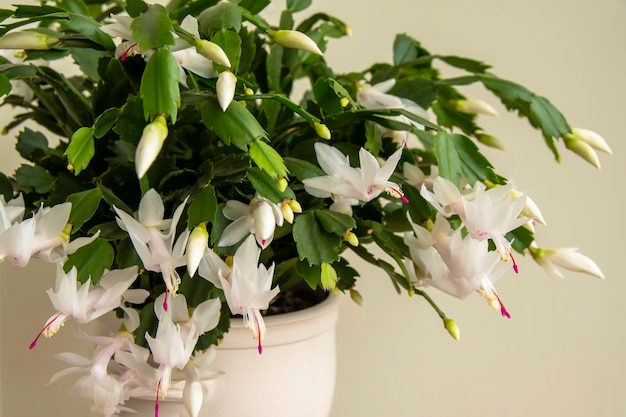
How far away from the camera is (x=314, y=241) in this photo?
2.01ft

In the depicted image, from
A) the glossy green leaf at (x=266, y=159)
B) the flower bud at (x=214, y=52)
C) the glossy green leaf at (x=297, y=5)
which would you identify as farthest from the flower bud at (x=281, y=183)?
the glossy green leaf at (x=297, y=5)

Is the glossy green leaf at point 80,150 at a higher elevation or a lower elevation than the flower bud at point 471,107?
higher

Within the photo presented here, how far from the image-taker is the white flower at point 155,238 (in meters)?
0.58

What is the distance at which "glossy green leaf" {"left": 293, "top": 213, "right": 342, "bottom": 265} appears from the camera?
1.96ft

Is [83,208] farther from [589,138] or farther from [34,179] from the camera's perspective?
[589,138]

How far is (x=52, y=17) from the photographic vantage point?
590 millimetres

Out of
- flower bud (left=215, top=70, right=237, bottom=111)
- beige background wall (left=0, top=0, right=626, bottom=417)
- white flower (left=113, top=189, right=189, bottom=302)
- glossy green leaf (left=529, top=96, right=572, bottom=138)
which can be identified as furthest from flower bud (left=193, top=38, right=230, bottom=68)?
beige background wall (left=0, top=0, right=626, bottom=417)

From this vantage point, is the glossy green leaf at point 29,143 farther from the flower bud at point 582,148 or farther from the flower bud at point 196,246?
the flower bud at point 582,148

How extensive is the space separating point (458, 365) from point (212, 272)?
717 millimetres

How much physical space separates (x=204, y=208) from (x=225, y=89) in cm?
10

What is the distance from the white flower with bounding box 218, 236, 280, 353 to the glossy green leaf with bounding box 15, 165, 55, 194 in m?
0.25

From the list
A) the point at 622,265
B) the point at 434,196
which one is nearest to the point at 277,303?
the point at 434,196

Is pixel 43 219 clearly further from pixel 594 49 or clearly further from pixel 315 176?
pixel 594 49

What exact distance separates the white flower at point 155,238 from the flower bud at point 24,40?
0.18 metres
